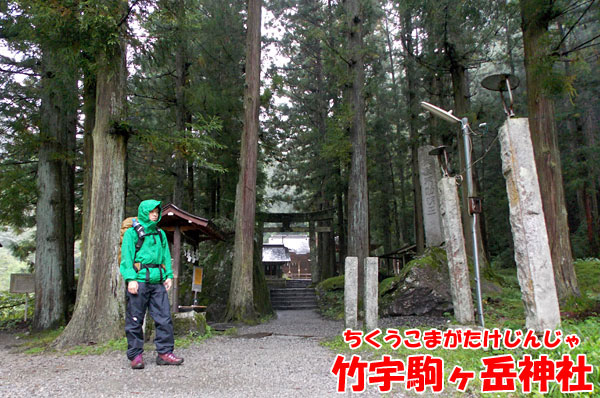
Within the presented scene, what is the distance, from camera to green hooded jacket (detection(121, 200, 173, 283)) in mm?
3879

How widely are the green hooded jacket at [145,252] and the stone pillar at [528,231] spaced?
12.8ft

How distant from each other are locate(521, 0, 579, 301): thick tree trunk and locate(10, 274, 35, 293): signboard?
38.6 feet

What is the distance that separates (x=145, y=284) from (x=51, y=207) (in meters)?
6.57

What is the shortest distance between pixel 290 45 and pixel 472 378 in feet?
52.4

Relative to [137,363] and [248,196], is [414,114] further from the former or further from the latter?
[137,363]

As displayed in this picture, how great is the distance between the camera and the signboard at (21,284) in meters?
10.1

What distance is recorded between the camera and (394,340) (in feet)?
17.4

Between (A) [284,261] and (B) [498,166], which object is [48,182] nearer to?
(A) [284,261]

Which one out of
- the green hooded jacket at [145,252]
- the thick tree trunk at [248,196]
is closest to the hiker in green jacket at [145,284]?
the green hooded jacket at [145,252]

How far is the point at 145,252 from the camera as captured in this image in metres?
3.98

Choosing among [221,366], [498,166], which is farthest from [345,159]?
[498,166]

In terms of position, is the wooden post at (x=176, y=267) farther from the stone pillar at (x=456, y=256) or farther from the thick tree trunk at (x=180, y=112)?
the stone pillar at (x=456, y=256)

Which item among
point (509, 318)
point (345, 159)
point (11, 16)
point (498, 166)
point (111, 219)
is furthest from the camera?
point (498, 166)

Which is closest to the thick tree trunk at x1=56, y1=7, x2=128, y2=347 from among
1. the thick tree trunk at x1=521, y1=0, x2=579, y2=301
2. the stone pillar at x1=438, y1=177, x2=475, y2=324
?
the stone pillar at x1=438, y1=177, x2=475, y2=324
